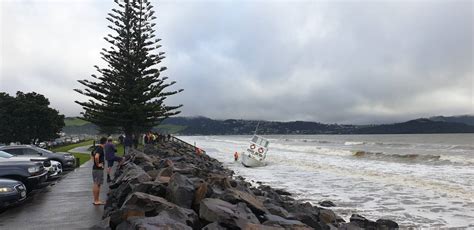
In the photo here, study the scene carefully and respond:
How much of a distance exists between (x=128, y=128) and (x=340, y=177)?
58.8 feet

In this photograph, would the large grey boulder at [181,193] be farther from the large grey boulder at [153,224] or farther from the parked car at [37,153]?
the parked car at [37,153]

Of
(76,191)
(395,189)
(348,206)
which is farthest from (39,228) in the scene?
(395,189)

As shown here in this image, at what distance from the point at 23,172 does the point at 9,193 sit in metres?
2.35

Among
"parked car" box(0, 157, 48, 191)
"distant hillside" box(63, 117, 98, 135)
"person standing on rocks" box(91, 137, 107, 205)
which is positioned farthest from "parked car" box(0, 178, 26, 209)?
"distant hillside" box(63, 117, 98, 135)

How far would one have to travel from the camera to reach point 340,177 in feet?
73.7

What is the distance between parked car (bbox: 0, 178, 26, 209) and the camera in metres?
9.25

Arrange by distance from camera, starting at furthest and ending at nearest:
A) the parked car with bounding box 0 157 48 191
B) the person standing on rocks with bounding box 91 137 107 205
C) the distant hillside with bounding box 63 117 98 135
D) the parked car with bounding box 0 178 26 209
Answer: the distant hillside with bounding box 63 117 98 135 → the parked car with bounding box 0 157 48 191 → the person standing on rocks with bounding box 91 137 107 205 → the parked car with bounding box 0 178 26 209

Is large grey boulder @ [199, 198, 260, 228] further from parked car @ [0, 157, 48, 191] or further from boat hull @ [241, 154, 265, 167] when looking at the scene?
boat hull @ [241, 154, 265, 167]

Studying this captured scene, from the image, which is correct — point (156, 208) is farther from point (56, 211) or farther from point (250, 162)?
point (250, 162)

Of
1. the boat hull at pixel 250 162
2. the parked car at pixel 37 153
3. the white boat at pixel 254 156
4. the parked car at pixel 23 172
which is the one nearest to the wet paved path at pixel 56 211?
the parked car at pixel 23 172

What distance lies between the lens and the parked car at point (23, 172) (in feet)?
37.7

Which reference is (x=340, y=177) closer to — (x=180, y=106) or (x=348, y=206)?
(x=348, y=206)

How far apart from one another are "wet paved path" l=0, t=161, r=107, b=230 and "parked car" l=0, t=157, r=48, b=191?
408 millimetres

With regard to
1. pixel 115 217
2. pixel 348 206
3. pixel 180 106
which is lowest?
pixel 348 206
